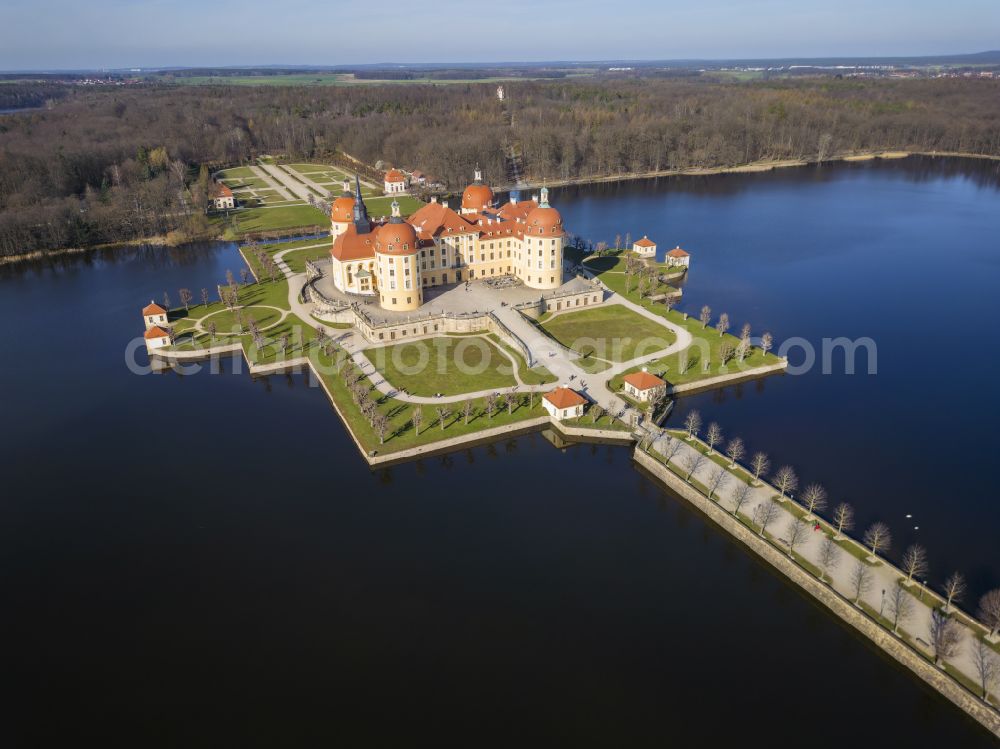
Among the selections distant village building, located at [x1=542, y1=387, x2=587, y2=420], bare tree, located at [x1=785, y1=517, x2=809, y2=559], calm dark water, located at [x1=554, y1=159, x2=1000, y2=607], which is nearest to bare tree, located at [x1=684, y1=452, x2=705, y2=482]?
calm dark water, located at [x1=554, y1=159, x2=1000, y2=607]

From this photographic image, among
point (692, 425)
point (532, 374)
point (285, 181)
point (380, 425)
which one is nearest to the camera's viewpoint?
point (380, 425)

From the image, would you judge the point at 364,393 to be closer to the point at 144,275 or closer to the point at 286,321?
the point at 286,321

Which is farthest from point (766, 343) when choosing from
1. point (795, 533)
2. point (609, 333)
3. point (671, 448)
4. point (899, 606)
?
point (899, 606)

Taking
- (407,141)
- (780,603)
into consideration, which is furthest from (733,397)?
(407,141)

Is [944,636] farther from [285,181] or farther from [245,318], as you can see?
[285,181]

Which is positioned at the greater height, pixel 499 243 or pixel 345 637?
pixel 499 243

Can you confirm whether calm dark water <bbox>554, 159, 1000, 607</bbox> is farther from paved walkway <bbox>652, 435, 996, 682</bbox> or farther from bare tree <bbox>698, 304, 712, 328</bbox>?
bare tree <bbox>698, 304, 712, 328</bbox>
